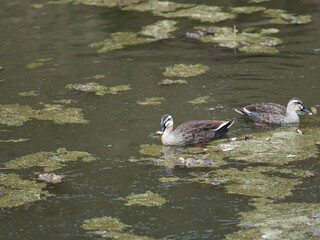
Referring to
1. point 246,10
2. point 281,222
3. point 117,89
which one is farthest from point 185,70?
point 281,222

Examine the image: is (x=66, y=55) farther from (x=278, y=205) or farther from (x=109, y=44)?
(x=278, y=205)

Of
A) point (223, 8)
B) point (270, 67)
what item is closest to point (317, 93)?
point (270, 67)

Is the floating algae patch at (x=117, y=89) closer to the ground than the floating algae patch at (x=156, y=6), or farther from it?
closer to the ground

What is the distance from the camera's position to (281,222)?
364 inches

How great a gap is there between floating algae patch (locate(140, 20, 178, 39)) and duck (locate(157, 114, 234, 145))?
8.68 m

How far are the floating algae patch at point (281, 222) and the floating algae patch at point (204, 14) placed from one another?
14.6 m

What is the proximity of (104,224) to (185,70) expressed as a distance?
9456 millimetres

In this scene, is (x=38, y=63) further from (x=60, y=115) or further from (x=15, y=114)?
(x=60, y=115)

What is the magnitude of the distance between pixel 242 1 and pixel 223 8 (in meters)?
1.30

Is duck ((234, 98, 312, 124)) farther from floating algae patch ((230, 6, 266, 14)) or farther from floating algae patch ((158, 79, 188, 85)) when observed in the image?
floating algae patch ((230, 6, 266, 14))

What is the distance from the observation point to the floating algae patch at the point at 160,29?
22.2 metres

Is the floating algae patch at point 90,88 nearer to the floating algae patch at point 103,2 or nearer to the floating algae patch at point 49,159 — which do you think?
the floating algae patch at point 49,159

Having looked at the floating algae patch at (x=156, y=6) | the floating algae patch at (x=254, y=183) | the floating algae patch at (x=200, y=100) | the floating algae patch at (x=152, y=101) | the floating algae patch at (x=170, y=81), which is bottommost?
the floating algae patch at (x=254, y=183)

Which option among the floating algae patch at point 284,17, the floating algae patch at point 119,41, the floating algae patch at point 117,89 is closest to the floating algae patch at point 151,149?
the floating algae patch at point 117,89
